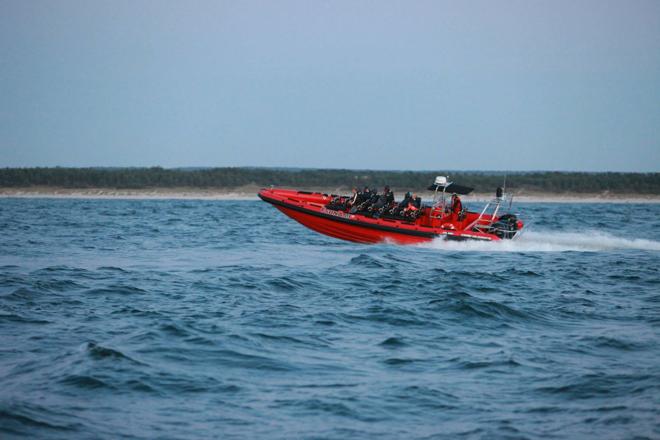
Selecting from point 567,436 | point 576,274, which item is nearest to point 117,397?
point 567,436

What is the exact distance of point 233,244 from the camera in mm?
24312

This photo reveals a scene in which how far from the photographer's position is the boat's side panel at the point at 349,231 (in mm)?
22375

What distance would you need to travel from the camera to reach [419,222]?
2272 cm

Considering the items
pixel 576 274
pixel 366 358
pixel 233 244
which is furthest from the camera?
pixel 233 244

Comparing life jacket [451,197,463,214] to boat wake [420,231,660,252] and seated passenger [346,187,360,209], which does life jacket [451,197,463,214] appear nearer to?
boat wake [420,231,660,252]

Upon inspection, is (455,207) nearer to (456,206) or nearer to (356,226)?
(456,206)

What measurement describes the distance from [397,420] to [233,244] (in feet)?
57.1

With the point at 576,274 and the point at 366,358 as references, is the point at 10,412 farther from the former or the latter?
the point at 576,274

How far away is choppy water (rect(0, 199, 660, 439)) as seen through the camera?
23.9ft

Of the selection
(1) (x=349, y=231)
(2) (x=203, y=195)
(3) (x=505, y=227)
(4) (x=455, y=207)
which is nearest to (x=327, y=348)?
(1) (x=349, y=231)

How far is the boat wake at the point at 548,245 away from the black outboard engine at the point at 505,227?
235 mm

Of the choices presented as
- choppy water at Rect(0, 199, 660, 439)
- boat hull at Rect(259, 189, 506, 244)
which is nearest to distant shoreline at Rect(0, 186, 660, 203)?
boat hull at Rect(259, 189, 506, 244)

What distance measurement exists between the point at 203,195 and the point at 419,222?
45199 mm

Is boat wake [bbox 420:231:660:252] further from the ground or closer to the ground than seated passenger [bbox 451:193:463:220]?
closer to the ground
